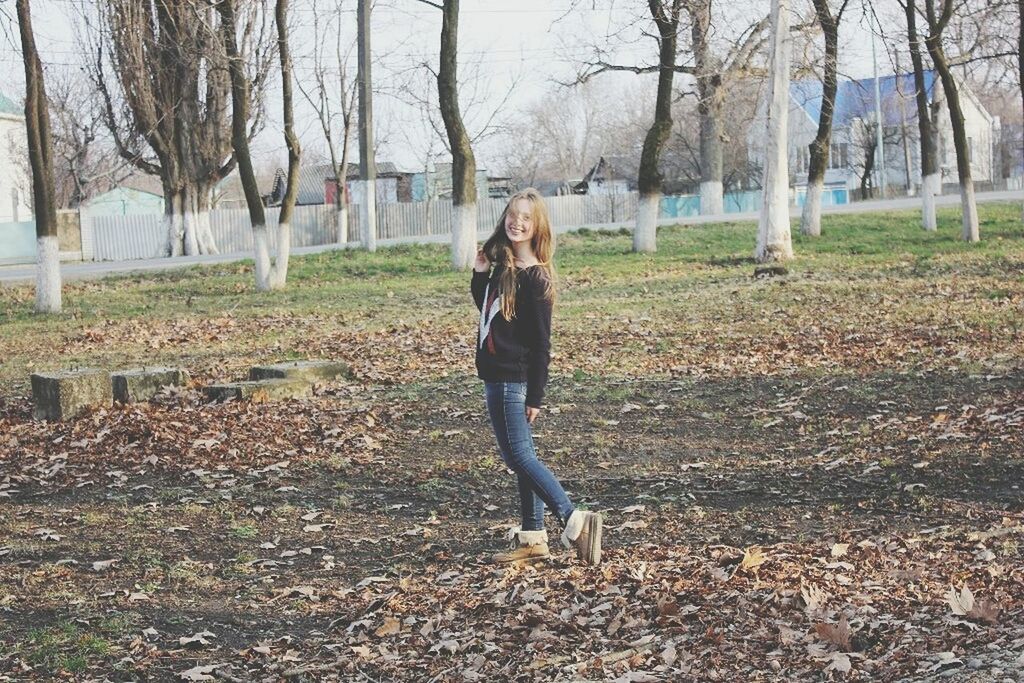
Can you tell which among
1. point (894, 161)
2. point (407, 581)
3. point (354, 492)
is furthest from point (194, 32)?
point (894, 161)

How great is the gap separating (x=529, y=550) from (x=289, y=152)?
20.0 metres

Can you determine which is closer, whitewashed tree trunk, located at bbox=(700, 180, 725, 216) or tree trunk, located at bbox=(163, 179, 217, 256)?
tree trunk, located at bbox=(163, 179, 217, 256)

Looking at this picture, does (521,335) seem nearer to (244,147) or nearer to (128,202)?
(244,147)

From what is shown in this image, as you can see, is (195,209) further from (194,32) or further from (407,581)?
(407,581)

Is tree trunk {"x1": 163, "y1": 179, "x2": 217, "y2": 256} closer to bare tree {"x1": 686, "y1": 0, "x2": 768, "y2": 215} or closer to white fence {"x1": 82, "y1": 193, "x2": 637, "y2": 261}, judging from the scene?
white fence {"x1": 82, "y1": 193, "x2": 637, "y2": 261}

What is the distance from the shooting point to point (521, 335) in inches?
248

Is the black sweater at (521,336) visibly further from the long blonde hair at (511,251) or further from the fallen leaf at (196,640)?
the fallen leaf at (196,640)

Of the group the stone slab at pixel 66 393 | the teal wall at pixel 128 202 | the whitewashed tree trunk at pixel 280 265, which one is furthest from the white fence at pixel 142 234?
the stone slab at pixel 66 393

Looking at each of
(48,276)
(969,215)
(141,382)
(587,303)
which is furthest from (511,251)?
(969,215)

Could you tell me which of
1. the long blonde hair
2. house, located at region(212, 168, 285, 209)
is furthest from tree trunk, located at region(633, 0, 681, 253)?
house, located at region(212, 168, 285, 209)

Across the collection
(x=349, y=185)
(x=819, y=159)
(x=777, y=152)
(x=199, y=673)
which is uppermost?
(x=349, y=185)

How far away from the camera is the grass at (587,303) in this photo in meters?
14.9

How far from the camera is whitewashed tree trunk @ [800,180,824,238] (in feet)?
94.9

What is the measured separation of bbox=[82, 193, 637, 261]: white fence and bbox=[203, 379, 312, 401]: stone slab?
2882cm
